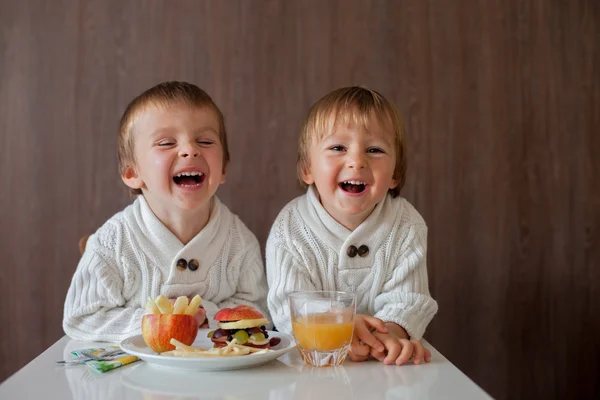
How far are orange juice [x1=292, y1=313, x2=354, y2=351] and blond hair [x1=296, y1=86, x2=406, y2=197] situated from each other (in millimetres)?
474

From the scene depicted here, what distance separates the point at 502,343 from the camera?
186 cm

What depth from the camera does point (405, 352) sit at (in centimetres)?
104

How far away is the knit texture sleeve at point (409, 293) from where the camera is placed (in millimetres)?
1230

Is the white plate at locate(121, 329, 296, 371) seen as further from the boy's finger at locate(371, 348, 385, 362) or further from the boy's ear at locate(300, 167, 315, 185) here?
the boy's ear at locate(300, 167, 315, 185)

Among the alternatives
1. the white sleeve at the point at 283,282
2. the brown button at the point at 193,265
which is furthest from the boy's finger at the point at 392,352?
the brown button at the point at 193,265

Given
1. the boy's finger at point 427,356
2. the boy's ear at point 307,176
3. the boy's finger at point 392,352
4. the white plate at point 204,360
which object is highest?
the boy's ear at point 307,176

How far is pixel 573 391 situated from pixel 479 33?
3.47ft

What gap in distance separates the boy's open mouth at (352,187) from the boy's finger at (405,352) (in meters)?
0.40

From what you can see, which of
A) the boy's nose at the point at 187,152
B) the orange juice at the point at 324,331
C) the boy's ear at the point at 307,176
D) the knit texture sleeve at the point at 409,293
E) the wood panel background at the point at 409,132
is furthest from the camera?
the wood panel background at the point at 409,132

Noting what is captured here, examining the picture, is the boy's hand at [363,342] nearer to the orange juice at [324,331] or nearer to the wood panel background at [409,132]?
the orange juice at [324,331]

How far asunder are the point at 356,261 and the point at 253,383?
0.47 metres

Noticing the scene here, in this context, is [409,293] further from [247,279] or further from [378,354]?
[247,279]

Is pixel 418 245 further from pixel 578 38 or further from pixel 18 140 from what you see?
pixel 18 140

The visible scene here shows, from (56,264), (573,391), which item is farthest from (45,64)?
(573,391)
